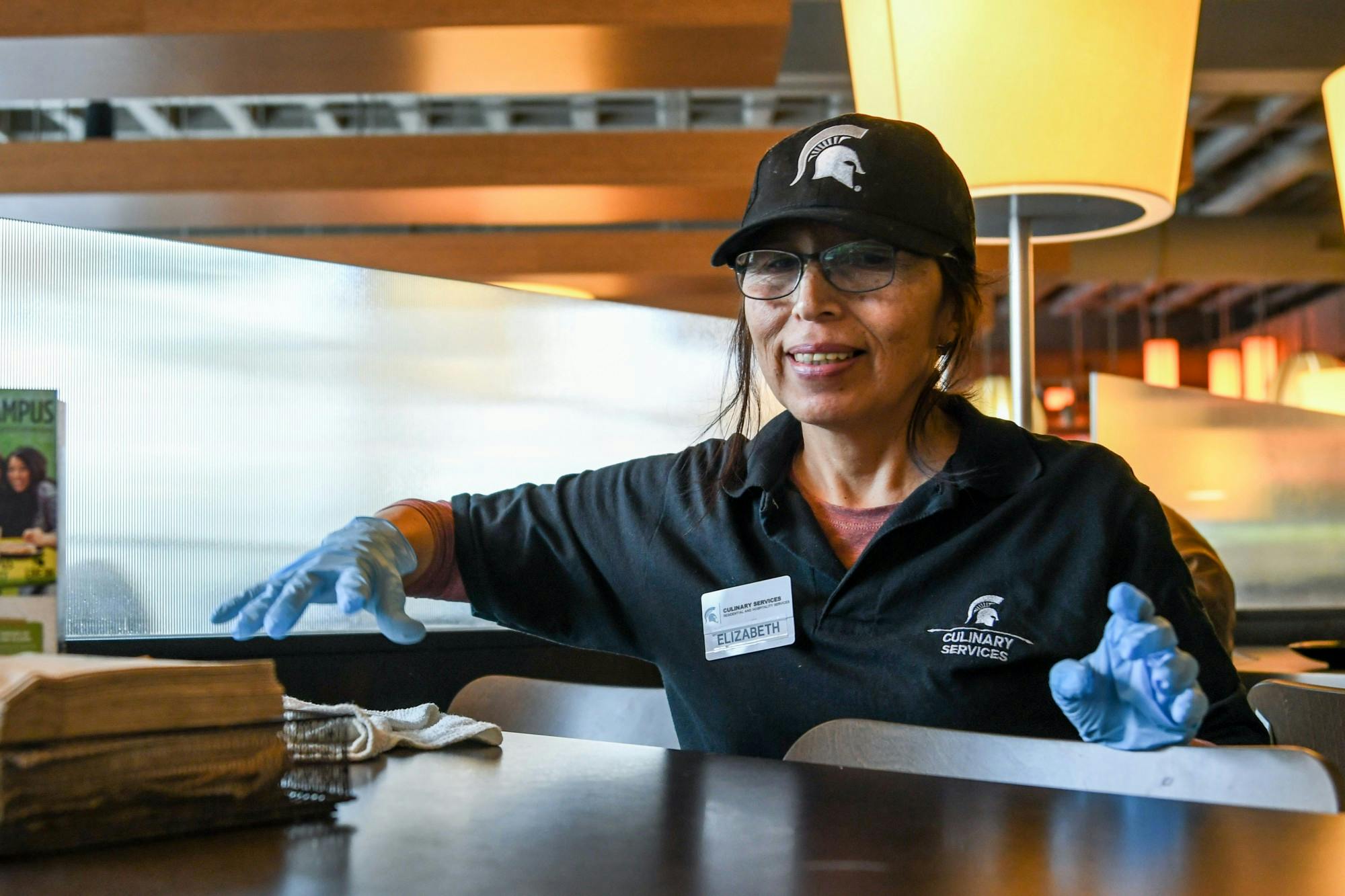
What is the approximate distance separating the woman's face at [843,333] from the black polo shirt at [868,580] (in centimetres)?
11

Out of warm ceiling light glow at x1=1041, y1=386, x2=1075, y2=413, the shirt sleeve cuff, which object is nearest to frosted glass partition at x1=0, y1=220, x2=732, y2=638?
the shirt sleeve cuff

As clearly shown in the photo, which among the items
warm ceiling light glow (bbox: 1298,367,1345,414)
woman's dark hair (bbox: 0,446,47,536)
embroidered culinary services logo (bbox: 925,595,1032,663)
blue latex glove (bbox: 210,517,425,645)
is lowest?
embroidered culinary services logo (bbox: 925,595,1032,663)

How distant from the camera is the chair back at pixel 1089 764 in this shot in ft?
2.77

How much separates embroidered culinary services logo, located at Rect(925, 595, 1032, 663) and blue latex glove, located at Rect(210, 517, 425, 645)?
516 mm

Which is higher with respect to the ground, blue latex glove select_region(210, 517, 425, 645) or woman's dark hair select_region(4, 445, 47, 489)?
woman's dark hair select_region(4, 445, 47, 489)

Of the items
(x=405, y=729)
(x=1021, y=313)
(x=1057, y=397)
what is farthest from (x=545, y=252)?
(x=1057, y=397)

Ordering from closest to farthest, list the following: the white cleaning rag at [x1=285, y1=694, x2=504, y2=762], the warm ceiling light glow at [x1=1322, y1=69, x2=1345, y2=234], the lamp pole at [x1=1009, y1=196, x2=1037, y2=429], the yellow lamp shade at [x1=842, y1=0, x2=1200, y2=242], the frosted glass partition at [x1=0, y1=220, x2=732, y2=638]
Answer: the white cleaning rag at [x1=285, y1=694, x2=504, y2=762] → the frosted glass partition at [x1=0, y1=220, x2=732, y2=638] → the yellow lamp shade at [x1=842, y1=0, x2=1200, y2=242] → the lamp pole at [x1=1009, y1=196, x2=1037, y2=429] → the warm ceiling light glow at [x1=1322, y1=69, x2=1345, y2=234]

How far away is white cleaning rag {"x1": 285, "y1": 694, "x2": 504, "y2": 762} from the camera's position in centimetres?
97

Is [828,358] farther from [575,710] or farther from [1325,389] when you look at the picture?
[1325,389]

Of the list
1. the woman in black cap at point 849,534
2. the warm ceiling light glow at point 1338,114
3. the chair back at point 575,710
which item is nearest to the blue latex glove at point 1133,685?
→ the woman in black cap at point 849,534

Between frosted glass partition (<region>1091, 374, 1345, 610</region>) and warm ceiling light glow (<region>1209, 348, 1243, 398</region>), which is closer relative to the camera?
frosted glass partition (<region>1091, 374, 1345, 610</region>)

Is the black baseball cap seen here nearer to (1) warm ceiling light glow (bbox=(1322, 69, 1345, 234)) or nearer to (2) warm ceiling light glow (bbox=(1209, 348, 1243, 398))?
(1) warm ceiling light glow (bbox=(1322, 69, 1345, 234))

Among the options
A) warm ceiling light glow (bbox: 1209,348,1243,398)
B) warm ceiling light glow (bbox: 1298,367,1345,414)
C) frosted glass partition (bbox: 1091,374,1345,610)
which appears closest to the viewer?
frosted glass partition (bbox: 1091,374,1345,610)

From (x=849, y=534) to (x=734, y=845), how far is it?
82 cm
